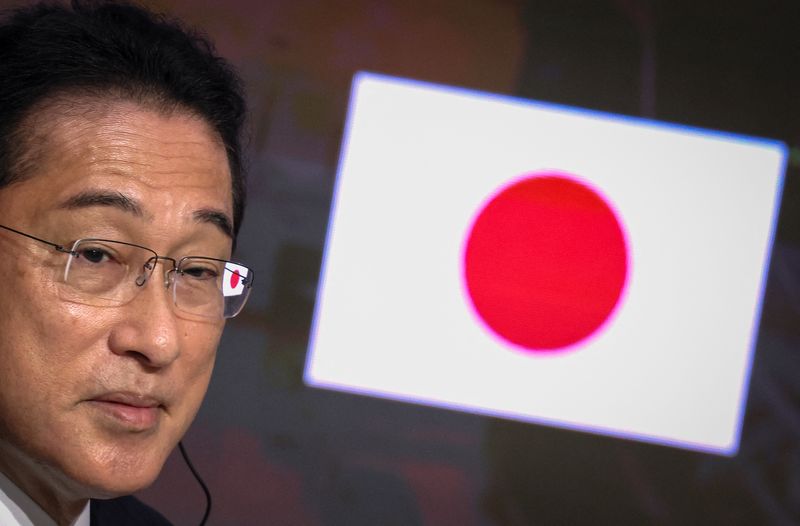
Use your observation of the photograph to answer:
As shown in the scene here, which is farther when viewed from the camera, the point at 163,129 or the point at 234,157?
the point at 234,157

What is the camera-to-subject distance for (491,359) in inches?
68.6

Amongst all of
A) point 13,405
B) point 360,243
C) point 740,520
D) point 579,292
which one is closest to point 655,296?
point 579,292

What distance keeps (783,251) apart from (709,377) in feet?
0.98

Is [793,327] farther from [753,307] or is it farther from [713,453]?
[713,453]

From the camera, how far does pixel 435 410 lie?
5.63 feet

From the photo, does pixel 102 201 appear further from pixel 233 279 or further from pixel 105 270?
pixel 233 279

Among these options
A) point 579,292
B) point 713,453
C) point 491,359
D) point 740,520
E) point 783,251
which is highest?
point 783,251

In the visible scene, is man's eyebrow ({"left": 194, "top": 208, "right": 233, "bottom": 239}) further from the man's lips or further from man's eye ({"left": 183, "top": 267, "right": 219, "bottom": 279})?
the man's lips

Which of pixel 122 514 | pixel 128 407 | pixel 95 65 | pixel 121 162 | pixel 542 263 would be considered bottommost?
pixel 122 514

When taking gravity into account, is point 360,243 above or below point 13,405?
above

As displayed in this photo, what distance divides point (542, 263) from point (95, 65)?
101cm

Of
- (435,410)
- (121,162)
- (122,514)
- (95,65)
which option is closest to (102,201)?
(121,162)

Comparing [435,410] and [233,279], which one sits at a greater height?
[233,279]

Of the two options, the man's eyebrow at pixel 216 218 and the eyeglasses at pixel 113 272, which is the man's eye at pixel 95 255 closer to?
the eyeglasses at pixel 113 272
